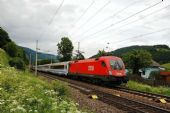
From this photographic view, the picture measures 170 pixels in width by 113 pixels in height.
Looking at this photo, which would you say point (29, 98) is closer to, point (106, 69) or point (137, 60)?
point (106, 69)

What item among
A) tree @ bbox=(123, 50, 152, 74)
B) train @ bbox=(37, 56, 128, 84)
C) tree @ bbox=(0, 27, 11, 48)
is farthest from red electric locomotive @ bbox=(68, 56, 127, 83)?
tree @ bbox=(123, 50, 152, 74)

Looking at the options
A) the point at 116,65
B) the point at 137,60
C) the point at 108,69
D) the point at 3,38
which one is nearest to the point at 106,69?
the point at 108,69

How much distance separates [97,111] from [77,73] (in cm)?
2723

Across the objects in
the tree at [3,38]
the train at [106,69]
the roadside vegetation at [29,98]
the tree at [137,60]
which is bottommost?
the roadside vegetation at [29,98]

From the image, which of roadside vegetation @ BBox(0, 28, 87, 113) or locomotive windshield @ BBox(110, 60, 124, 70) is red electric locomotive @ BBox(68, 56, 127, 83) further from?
roadside vegetation @ BBox(0, 28, 87, 113)

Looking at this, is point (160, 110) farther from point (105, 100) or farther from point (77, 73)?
point (77, 73)

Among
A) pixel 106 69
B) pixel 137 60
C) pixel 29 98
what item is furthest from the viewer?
pixel 137 60

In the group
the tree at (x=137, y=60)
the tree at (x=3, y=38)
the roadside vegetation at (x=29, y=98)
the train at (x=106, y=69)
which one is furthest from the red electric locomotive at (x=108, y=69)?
the tree at (x=137, y=60)

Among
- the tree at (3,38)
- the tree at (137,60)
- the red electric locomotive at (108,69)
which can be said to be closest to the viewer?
the red electric locomotive at (108,69)

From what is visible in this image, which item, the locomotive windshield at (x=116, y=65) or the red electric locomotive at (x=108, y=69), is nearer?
the red electric locomotive at (x=108, y=69)

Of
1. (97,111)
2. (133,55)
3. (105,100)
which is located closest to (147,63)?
(133,55)

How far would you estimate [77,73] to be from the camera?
41.6 meters

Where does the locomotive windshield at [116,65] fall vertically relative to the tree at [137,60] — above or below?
below

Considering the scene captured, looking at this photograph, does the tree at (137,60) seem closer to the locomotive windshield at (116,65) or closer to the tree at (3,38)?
the tree at (3,38)
